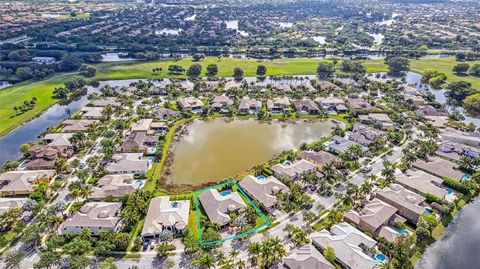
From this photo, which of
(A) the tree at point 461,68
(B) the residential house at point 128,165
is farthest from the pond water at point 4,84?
(A) the tree at point 461,68

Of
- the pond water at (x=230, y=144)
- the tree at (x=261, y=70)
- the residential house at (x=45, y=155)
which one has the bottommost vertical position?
the pond water at (x=230, y=144)

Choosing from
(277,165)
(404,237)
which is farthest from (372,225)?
(277,165)

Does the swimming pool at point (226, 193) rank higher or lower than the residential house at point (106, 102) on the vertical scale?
lower

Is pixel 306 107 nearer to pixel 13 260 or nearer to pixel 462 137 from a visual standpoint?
pixel 462 137

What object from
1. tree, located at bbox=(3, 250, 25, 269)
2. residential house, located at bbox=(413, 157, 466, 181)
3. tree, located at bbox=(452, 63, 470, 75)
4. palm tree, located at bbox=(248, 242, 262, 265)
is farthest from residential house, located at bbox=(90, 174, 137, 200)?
tree, located at bbox=(452, 63, 470, 75)

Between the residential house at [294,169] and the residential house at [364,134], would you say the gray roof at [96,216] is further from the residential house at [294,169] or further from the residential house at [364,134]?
the residential house at [364,134]

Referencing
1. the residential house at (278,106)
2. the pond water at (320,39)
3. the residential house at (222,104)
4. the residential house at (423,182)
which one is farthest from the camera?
the pond water at (320,39)

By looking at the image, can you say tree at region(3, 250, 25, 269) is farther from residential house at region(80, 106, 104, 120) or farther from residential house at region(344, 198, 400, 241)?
residential house at region(80, 106, 104, 120)
